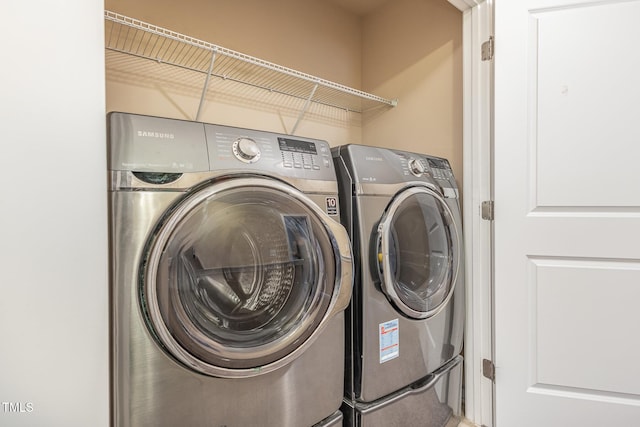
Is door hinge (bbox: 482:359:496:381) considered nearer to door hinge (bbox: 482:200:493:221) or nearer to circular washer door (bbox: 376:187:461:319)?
circular washer door (bbox: 376:187:461:319)

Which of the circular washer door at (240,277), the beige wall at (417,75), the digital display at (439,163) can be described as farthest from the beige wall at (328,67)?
the circular washer door at (240,277)

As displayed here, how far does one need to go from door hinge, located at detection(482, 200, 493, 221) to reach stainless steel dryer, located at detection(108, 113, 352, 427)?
84 centimetres

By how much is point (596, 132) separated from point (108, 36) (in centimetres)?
210

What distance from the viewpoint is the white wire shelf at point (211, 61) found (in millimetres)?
1280

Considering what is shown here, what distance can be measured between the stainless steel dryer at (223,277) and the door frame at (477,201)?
0.82m

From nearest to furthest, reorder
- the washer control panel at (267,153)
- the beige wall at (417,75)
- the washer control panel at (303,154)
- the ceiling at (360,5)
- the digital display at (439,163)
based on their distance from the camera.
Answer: the washer control panel at (267,153), the washer control panel at (303,154), the digital display at (439,163), the beige wall at (417,75), the ceiling at (360,5)

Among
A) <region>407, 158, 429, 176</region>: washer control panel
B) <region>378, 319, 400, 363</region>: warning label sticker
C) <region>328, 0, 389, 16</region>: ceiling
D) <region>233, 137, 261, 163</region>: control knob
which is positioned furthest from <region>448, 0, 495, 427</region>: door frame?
<region>233, 137, 261, 163</region>: control knob

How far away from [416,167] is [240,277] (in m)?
0.95

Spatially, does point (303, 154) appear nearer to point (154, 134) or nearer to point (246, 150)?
point (246, 150)

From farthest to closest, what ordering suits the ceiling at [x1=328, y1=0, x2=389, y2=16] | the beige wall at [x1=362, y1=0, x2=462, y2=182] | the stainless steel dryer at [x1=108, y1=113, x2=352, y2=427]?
the ceiling at [x1=328, y1=0, x2=389, y2=16] → the beige wall at [x1=362, y1=0, x2=462, y2=182] → the stainless steel dryer at [x1=108, y1=113, x2=352, y2=427]

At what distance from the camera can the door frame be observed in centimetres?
156

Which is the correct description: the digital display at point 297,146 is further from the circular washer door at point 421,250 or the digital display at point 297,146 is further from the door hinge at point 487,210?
the door hinge at point 487,210

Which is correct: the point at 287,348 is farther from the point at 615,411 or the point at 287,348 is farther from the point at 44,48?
the point at 615,411

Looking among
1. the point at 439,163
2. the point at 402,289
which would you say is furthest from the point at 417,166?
the point at 402,289
